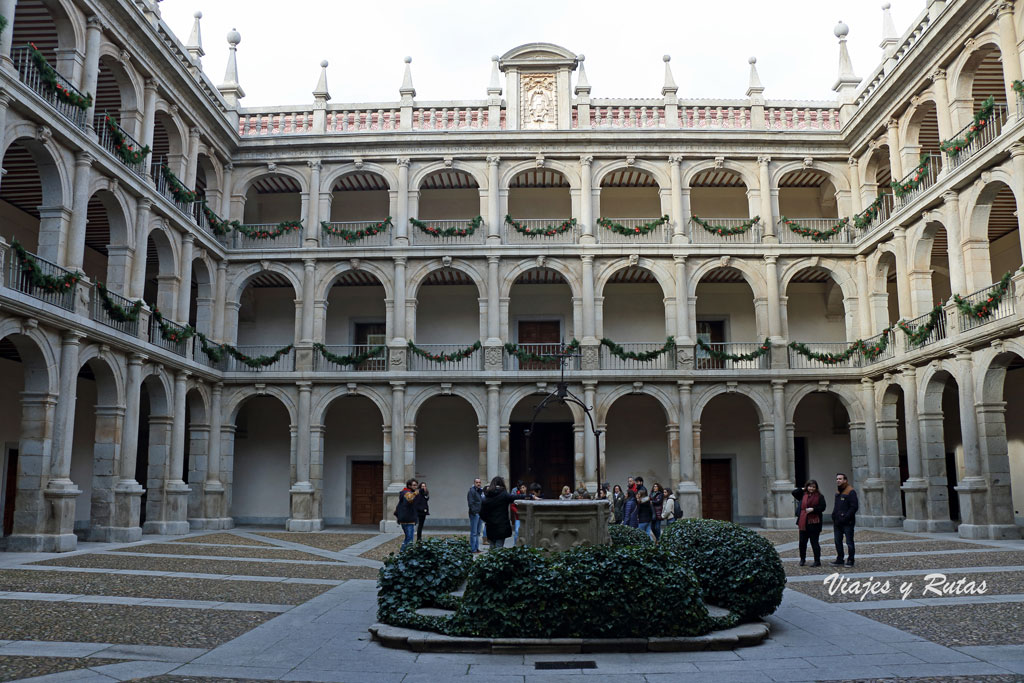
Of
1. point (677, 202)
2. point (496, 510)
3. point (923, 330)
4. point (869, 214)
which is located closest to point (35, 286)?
point (496, 510)

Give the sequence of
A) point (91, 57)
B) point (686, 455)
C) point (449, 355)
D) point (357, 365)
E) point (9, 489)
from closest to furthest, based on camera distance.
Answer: point (91, 57)
point (9, 489)
point (686, 455)
point (449, 355)
point (357, 365)

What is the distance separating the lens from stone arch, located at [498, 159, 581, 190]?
1027 inches

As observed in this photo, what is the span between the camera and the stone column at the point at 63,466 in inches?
628

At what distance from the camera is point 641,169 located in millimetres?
26188

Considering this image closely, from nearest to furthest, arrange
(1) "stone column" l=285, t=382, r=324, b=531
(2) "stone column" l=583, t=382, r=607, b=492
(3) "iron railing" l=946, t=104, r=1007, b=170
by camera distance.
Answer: (3) "iron railing" l=946, t=104, r=1007, b=170 < (1) "stone column" l=285, t=382, r=324, b=531 < (2) "stone column" l=583, t=382, r=607, b=492

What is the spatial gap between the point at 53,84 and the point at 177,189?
20.3 feet

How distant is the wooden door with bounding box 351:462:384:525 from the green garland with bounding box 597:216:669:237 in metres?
11.1

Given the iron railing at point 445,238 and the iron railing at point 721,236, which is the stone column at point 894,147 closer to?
the iron railing at point 721,236

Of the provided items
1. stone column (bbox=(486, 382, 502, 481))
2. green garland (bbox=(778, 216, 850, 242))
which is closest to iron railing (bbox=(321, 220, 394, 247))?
stone column (bbox=(486, 382, 502, 481))

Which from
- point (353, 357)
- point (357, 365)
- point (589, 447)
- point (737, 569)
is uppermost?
point (353, 357)

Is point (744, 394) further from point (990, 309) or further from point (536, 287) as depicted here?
point (990, 309)

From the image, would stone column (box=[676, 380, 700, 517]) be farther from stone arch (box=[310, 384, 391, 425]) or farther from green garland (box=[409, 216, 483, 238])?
stone arch (box=[310, 384, 391, 425])

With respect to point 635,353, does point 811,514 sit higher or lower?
lower

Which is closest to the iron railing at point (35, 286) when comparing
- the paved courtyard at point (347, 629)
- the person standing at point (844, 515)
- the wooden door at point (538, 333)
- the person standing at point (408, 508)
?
the paved courtyard at point (347, 629)
